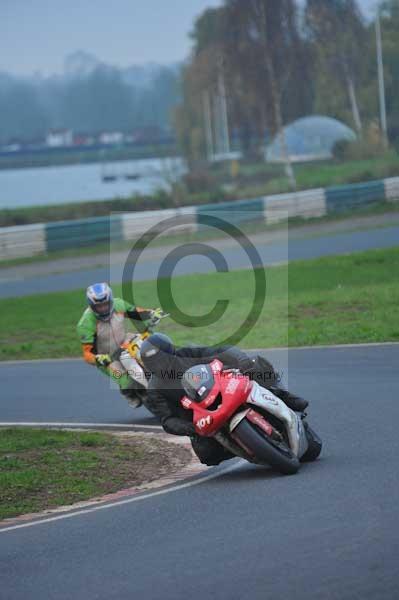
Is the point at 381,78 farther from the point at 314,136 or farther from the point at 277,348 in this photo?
the point at 277,348

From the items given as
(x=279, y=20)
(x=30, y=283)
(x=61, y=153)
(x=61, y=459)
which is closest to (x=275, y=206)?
(x=30, y=283)

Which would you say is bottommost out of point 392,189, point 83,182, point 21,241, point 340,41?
point 83,182

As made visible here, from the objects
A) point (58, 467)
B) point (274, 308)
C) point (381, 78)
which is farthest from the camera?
point (381, 78)

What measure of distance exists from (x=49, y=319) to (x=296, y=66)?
96.9ft

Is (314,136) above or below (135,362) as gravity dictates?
above

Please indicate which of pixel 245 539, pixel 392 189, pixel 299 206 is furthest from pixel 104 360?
pixel 392 189

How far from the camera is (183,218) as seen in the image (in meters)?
34.8

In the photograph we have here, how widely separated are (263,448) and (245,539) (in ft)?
6.09

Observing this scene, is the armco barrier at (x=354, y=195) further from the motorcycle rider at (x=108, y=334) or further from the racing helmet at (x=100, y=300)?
the racing helmet at (x=100, y=300)

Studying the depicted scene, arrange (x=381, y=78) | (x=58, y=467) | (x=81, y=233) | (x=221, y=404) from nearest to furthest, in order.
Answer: (x=221, y=404) → (x=58, y=467) → (x=81, y=233) → (x=381, y=78)

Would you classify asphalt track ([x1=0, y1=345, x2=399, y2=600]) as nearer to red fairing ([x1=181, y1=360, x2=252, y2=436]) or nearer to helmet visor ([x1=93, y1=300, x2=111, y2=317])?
red fairing ([x1=181, y1=360, x2=252, y2=436])

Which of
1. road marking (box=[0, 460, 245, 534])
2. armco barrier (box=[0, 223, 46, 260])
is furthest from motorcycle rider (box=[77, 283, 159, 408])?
armco barrier (box=[0, 223, 46, 260])

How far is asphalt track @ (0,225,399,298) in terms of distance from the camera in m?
28.1

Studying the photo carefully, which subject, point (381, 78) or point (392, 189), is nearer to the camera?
point (392, 189)
